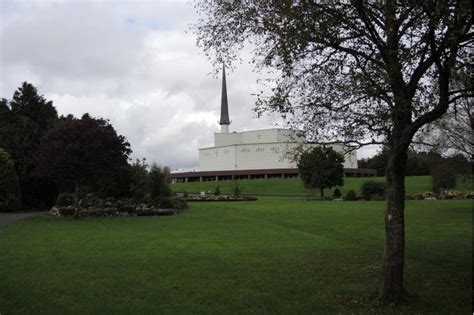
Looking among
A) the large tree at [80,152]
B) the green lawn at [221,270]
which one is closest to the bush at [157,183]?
the large tree at [80,152]

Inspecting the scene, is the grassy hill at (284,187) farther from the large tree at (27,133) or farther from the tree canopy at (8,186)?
the tree canopy at (8,186)

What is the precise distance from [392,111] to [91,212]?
22776 millimetres

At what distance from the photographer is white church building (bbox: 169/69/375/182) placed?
103250 millimetres

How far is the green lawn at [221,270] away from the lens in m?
7.93

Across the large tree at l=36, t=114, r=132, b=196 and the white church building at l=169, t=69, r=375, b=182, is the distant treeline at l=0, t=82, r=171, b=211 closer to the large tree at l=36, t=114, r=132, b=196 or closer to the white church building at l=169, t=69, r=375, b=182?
the large tree at l=36, t=114, r=132, b=196

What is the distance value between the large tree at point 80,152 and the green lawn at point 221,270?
817cm

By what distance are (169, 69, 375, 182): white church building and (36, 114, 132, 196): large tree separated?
228 feet

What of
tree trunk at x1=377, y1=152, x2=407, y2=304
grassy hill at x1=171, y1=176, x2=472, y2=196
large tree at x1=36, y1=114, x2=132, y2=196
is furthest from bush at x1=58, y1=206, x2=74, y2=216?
grassy hill at x1=171, y1=176, x2=472, y2=196

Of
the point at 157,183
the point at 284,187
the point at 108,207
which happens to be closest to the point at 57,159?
the point at 108,207

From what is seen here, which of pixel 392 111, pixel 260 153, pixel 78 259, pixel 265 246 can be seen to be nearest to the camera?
pixel 392 111

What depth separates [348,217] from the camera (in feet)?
83.4

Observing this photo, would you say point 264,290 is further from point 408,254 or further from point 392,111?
point 408,254

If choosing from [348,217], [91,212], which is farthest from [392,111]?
[91,212]

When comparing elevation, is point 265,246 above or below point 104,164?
below
